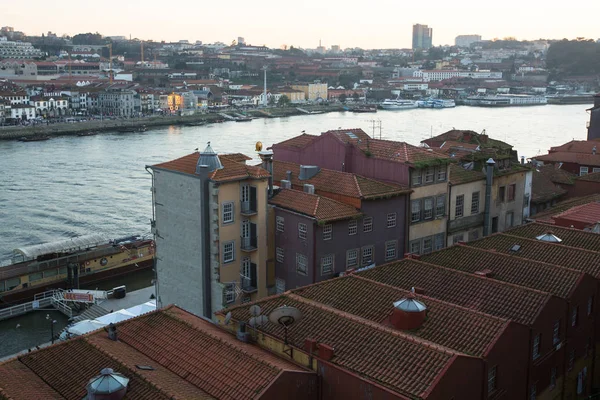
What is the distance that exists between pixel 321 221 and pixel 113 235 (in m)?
10.9

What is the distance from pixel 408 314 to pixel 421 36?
19402cm

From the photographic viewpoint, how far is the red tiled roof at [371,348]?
5566 mm

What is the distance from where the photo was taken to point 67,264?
15.1 m

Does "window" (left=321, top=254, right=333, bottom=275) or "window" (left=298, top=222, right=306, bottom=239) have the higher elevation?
"window" (left=298, top=222, right=306, bottom=239)

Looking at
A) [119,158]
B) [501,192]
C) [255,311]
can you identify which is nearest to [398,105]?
[119,158]

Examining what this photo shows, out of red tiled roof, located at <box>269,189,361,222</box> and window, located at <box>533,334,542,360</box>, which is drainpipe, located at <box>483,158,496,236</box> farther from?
window, located at <box>533,334,542,360</box>

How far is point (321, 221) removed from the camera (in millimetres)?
9766

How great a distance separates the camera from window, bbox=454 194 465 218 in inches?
488

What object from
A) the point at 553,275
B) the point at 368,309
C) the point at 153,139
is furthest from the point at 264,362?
the point at 153,139

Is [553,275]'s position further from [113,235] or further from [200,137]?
[200,137]

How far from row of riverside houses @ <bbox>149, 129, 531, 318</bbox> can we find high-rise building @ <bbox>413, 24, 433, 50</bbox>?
18627 cm

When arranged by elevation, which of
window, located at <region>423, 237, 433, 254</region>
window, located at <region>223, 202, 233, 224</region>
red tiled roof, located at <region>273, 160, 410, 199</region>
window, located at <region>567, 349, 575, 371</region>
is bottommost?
window, located at <region>567, 349, 575, 371</region>

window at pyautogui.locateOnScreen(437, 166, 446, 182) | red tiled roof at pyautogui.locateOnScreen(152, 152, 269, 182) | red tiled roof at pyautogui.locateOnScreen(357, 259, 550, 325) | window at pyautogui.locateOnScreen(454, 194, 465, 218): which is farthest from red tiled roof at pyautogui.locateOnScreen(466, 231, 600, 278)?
red tiled roof at pyautogui.locateOnScreen(152, 152, 269, 182)

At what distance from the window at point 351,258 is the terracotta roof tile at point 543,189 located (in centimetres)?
630
